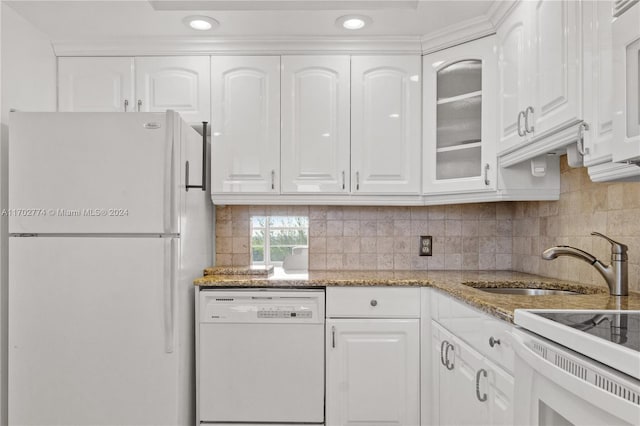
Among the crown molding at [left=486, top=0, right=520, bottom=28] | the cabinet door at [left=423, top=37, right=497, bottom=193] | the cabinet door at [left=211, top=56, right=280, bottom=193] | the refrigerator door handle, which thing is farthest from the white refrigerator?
the crown molding at [left=486, top=0, right=520, bottom=28]

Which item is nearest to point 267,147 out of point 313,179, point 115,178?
point 313,179

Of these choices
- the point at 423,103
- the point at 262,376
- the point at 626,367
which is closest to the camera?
the point at 626,367

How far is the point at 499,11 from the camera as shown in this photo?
2.11m

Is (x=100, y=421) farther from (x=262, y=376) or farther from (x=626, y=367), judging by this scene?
(x=626, y=367)

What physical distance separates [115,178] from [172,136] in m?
0.34

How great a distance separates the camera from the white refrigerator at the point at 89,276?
6.73ft

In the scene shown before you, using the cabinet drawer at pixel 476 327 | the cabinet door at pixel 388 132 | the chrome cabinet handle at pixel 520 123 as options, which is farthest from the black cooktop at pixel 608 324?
the cabinet door at pixel 388 132

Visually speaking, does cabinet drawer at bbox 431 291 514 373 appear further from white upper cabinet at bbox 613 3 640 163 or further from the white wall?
the white wall

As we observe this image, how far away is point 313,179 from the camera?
8.31 feet

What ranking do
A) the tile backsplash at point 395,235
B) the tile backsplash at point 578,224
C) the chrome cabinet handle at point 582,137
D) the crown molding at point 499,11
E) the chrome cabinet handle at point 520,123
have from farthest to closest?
1. the tile backsplash at point 395,235
2. the crown molding at point 499,11
3. the chrome cabinet handle at point 520,123
4. the tile backsplash at point 578,224
5. the chrome cabinet handle at point 582,137

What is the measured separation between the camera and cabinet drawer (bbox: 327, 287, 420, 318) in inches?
88.9

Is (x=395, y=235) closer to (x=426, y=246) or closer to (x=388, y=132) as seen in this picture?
(x=426, y=246)

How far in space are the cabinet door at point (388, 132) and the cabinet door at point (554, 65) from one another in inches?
32.1

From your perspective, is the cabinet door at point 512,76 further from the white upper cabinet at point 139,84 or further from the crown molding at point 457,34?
the white upper cabinet at point 139,84
